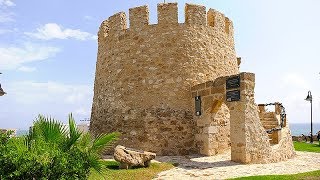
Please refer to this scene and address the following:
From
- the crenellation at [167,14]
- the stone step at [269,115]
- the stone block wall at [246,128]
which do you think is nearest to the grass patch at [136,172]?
the stone block wall at [246,128]

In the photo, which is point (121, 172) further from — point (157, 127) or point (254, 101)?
point (254, 101)

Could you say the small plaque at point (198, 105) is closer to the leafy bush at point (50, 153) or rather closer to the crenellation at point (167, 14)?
the crenellation at point (167, 14)

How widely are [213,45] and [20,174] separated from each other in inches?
487

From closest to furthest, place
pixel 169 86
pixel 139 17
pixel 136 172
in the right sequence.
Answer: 1. pixel 136 172
2. pixel 169 86
3. pixel 139 17

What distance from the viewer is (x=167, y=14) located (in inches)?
635

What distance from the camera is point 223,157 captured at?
14055 mm

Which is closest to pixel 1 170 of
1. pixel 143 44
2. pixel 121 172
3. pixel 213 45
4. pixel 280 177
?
pixel 121 172

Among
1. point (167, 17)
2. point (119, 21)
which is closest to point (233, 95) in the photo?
point (167, 17)

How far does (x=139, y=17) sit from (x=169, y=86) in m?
3.57

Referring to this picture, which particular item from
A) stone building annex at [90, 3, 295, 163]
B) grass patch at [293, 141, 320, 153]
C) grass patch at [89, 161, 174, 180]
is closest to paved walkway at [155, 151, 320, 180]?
grass patch at [89, 161, 174, 180]

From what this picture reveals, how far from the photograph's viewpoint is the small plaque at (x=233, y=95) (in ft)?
42.6

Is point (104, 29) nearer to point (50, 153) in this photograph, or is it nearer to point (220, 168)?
point (220, 168)

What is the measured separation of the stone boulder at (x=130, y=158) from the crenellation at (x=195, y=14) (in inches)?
283

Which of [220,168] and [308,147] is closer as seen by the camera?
[220,168]
